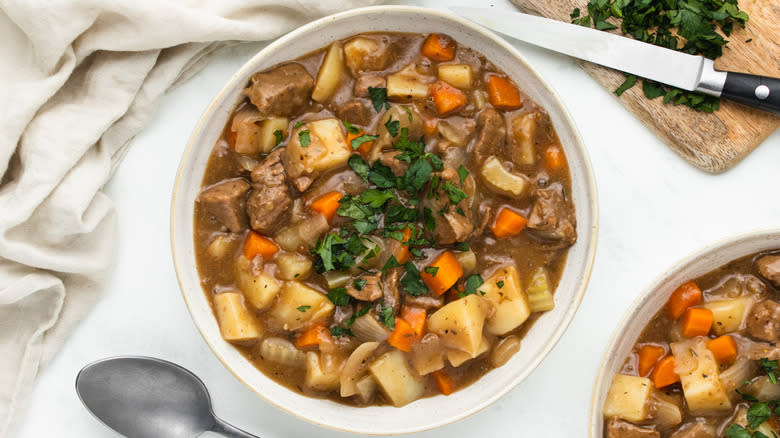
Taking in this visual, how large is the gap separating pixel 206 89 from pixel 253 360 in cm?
166

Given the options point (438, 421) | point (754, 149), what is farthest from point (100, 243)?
point (754, 149)

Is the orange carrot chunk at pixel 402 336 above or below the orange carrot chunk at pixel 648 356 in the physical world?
above

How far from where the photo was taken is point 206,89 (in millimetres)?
3973

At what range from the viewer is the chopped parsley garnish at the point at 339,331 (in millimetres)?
3580

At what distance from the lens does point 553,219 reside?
3.48 meters

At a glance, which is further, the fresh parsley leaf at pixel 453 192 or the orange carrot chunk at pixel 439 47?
the orange carrot chunk at pixel 439 47

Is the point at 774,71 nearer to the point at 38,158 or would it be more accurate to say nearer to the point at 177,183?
the point at 177,183

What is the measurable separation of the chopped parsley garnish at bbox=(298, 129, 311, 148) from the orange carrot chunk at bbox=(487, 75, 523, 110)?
1.05 meters

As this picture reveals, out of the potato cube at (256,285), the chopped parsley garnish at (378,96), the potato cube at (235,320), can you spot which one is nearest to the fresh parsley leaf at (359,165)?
the chopped parsley garnish at (378,96)

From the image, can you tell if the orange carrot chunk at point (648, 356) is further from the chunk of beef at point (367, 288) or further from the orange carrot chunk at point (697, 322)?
the chunk of beef at point (367, 288)

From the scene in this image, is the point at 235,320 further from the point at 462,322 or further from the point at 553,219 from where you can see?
the point at 553,219

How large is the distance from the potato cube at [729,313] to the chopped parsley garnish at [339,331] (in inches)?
79.4

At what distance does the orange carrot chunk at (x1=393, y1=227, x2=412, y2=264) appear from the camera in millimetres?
3547

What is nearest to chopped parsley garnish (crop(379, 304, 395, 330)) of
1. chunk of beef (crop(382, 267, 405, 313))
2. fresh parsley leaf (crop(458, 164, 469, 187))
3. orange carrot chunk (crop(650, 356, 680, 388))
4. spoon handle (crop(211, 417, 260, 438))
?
chunk of beef (crop(382, 267, 405, 313))
